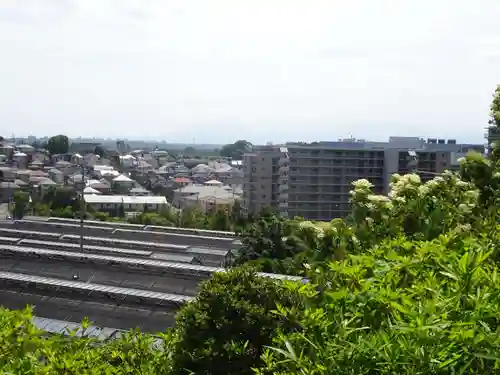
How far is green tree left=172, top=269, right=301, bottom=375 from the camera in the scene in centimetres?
333

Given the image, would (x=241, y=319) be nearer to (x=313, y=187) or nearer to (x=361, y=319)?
(x=361, y=319)

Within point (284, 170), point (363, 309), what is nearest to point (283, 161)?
point (284, 170)

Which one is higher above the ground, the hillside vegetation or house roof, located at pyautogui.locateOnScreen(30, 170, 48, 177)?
the hillside vegetation

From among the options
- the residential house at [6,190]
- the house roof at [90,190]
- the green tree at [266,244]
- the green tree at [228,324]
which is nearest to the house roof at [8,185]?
the residential house at [6,190]

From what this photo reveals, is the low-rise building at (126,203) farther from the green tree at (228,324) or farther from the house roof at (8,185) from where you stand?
the green tree at (228,324)

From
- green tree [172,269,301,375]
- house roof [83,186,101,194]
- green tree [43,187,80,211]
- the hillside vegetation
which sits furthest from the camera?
house roof [83,186,101,194]

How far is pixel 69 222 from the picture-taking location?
2084 centimetres

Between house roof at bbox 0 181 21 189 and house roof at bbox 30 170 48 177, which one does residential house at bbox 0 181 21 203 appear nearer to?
house roof at bbox 0 181 21 189

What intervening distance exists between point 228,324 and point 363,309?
2103 mm

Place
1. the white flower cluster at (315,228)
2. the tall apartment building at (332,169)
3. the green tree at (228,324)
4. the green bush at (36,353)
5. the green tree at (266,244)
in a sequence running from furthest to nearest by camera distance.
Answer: the tall apartment building at (332,169) < the green tree at (266,244) < the green tree at (228,324) < the white flower cluster at (315,228) < the green bush at (36,353)

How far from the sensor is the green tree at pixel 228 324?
3.33 metres

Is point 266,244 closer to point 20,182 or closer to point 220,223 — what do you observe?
point 220,223

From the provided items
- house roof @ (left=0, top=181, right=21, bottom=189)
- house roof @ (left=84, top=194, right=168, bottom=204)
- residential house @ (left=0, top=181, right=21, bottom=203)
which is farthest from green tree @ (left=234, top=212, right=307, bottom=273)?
house roof @ (left=0, top=181, right=21, bottom=189)

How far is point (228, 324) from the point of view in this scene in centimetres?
355
